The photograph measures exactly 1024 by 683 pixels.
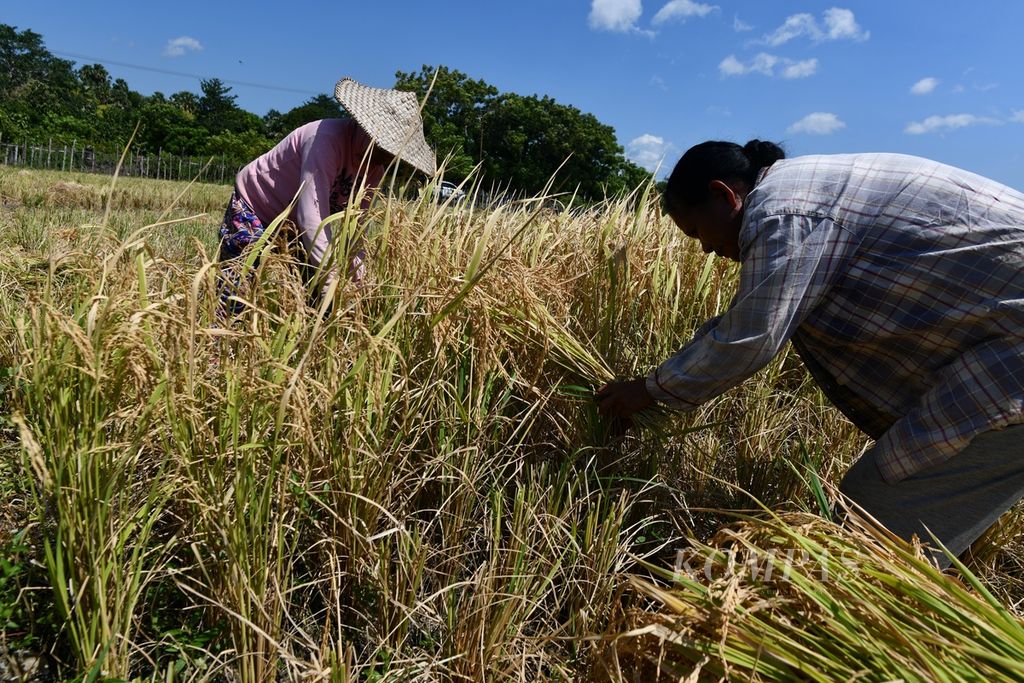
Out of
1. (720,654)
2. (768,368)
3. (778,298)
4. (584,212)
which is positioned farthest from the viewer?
(584,212)

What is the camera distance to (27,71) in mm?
59188

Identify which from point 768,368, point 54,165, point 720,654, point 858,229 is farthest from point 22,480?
point 54,165

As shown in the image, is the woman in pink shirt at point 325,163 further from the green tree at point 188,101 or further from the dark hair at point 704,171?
the green tree at point 188,101

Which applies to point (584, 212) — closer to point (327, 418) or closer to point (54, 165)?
point (327, 418)

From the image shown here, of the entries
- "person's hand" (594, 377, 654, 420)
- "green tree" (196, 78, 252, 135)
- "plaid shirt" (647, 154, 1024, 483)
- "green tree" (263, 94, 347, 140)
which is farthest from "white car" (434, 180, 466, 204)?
"green tree" (196, 78, 252, 135)

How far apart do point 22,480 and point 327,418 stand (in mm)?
786

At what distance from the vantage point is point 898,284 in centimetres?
145

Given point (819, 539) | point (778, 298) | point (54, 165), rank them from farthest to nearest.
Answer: point (54, 165) < point (778, 298) < point (819, 539)

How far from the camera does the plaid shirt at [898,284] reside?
4.55 feet

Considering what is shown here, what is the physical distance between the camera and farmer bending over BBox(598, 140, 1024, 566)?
1392mm

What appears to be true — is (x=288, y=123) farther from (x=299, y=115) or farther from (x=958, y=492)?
(x=958, y=492)

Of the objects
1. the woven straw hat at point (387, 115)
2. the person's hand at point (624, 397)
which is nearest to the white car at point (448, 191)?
the woven straw hat at point (387, 115)

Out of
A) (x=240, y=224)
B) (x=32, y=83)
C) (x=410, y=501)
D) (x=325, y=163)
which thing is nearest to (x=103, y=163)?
(x=32, y=83)

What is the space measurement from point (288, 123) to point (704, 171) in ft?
150
